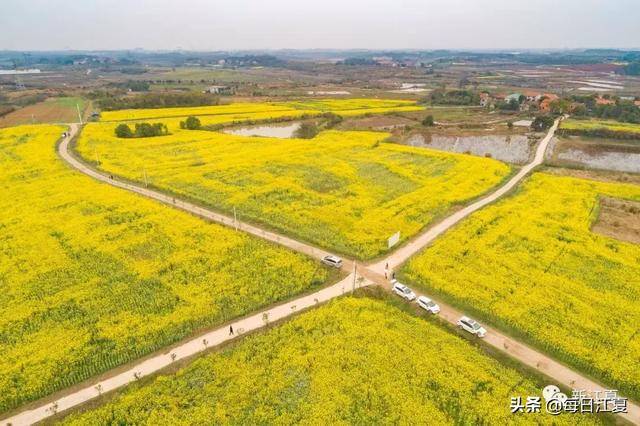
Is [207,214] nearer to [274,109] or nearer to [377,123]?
[377,123]

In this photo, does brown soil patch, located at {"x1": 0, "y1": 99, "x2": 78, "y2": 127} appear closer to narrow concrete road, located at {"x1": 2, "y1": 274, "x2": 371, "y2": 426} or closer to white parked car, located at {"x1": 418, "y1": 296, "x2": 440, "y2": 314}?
narrow concrete road, located at {"x1": 2, "y1": 274, "x2": 371, "y2": 426}

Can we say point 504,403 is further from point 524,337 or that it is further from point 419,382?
point 524,337

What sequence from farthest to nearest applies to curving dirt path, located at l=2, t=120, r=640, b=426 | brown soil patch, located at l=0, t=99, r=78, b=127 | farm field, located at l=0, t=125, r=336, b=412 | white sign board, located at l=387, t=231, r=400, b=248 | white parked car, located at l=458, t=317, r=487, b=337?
brown soil patch, located at l=0, t=99, r=78, b=127
white sign board, located at l=387, t=231, r=400, b=248
white parked car, located at l=458, t=317, r=487, b=337
farm field, located at l=0, t=125, r=336, b=412
curving dirt path, located at l=2, t=120, r=640, b=426

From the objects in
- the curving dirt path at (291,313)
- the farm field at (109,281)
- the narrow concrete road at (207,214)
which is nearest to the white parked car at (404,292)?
the curving dirt path at (291,313)

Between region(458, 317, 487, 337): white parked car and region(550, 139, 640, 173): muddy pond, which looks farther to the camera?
Result: region(550, 139, 640, 173): muddy pond

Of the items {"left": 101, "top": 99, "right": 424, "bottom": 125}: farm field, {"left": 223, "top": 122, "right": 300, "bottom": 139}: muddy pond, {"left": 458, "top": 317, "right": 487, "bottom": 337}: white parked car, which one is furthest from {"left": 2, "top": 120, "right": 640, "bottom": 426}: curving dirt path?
{"left": 101, "top": 99, "right": 424, "bottom": 125}: farm field

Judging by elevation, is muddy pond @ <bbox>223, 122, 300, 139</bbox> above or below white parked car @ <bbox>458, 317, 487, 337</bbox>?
above
